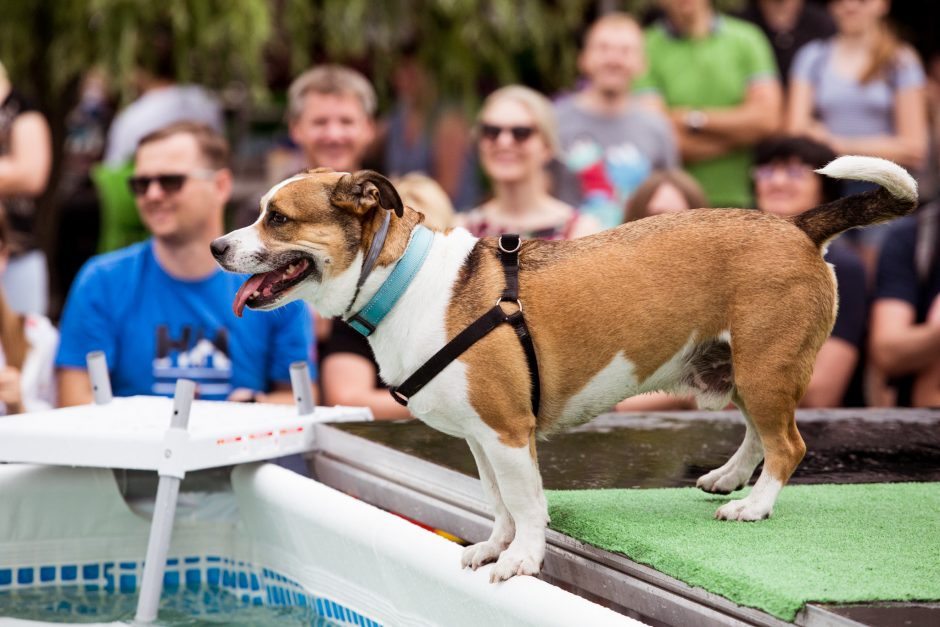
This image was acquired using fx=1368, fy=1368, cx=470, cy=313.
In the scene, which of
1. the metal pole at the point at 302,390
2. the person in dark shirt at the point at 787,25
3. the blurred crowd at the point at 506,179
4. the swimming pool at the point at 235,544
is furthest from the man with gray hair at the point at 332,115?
the person in dark shirt at the point at 787,25

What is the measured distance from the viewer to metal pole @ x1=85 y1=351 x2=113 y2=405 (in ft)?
14.3

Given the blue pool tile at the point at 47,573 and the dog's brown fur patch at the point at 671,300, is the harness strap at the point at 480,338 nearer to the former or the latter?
the dog's brown fur patch at the point at 671,300

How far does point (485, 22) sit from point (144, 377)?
3301mm

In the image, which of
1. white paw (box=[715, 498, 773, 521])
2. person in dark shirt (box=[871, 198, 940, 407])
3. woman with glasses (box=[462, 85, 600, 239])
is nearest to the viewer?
white paw (box=[715, 498, 773, 521])

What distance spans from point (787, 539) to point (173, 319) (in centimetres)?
278

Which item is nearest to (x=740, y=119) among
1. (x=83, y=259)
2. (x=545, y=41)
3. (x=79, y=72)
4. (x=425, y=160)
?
(x=545, y=41)

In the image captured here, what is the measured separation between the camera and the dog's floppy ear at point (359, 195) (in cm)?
298

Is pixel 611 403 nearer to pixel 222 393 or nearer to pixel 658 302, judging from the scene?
pixel 658 302

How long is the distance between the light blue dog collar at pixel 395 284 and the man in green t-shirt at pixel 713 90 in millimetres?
4630

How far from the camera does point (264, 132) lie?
383 inches

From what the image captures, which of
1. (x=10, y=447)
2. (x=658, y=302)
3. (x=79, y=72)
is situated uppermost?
(x=79, y=72)

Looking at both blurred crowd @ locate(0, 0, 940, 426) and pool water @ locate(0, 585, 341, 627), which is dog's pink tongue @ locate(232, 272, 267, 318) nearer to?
pool water @ locate(0, 585, 341, 627)

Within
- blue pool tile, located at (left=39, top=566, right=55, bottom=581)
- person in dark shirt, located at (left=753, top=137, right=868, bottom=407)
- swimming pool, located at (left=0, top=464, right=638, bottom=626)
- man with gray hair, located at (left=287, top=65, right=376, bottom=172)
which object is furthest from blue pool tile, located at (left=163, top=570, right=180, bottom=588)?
person in dark shirt, located at (left=753, top=137, right=868, bottom=407)

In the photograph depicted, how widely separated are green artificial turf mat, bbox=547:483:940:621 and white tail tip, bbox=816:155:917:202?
30.8 inches
